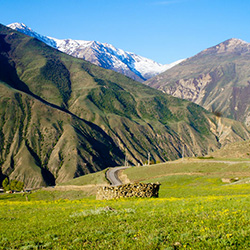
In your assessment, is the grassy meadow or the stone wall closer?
the grassy meadow

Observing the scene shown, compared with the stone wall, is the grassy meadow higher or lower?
higher

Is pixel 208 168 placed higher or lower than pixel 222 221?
lower

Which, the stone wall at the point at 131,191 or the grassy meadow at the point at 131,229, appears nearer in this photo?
the grassy meadow at the point at 131,229

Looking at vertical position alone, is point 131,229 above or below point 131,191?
above

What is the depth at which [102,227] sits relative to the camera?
1577 centimetres

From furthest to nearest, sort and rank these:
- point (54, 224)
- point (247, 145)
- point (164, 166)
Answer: point (247, 145), point (164, 166), point (54, 224)

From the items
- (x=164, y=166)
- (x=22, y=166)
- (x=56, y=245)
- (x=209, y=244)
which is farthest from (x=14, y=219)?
(x=22, y=166)

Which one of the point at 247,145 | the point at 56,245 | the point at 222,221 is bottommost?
the point at 247,145

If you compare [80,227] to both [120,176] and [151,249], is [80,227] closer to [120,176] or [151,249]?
[151,249]

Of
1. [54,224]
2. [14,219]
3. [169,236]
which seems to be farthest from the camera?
[14,219]

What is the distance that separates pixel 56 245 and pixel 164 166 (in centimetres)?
9187

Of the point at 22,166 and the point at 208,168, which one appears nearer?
the point at 208,168

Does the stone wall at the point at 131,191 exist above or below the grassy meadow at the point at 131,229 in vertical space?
below

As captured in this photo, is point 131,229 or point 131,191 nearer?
point 131,229
